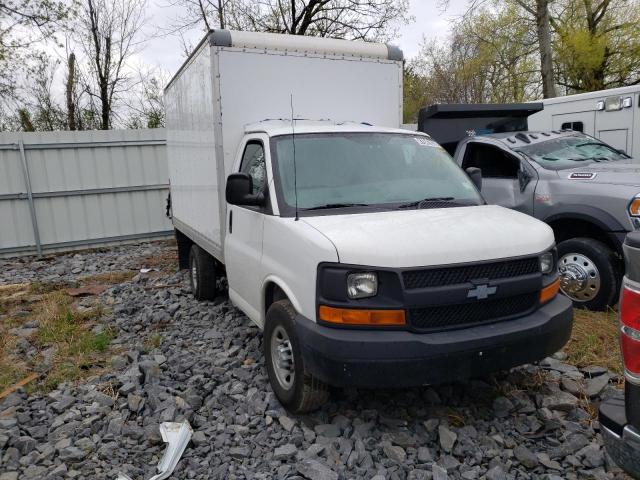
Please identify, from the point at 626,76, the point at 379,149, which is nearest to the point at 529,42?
the point at 626,76

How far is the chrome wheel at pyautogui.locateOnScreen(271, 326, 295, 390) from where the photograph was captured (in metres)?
3.59

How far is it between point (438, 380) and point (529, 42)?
23602 millimetres

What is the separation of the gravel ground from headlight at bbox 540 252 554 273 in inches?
38.3

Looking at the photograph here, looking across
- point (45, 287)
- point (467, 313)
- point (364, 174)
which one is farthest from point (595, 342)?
point (45, 287)

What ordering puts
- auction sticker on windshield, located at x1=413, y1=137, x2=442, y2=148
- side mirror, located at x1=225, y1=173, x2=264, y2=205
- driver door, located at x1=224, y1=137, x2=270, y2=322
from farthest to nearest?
1. auction sticker on windshield, located at x1=413, y1=137, x2=442, y2=148
2. driver door, located at x1=224, y1=137, x2=270, y2=322
3. side mirror, located at x1=225, y1=173, x2=264, y2=205

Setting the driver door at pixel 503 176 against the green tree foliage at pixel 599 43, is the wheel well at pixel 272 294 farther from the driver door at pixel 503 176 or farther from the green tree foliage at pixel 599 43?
the green tree foliage at pixel 599 43

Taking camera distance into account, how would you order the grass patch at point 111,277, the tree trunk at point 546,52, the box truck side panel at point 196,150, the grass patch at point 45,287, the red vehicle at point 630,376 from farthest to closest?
the tree trunk at point 546,52
the grass patch at point 111,277
the grass patch at point 45,287
the box truck side panel at point 196,150
the red vehicle at point 630,376

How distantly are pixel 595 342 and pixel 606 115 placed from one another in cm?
528

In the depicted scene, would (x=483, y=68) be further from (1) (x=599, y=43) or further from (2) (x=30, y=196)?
(2) (x=30, y=196)

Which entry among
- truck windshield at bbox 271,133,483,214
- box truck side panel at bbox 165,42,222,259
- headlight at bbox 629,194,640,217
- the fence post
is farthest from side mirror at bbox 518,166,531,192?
the fence post

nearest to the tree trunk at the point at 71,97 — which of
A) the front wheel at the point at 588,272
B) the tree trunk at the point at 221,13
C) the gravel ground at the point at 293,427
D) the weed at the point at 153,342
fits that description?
the tree trunk at the point at 221,13

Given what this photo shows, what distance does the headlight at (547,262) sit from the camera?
348 centimetres

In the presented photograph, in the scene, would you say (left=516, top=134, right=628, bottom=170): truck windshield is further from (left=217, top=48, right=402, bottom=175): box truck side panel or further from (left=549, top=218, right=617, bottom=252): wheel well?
(left=217, top=48, right=402, bottom=175): box truck side panel

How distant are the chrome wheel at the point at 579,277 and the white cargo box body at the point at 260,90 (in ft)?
7.86
